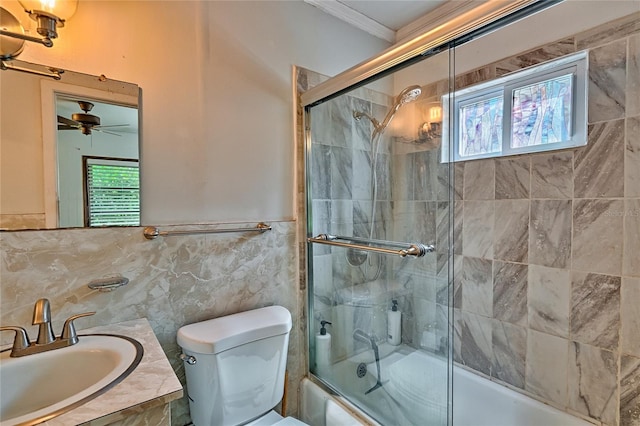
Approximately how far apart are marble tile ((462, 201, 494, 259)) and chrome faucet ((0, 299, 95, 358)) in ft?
6.06

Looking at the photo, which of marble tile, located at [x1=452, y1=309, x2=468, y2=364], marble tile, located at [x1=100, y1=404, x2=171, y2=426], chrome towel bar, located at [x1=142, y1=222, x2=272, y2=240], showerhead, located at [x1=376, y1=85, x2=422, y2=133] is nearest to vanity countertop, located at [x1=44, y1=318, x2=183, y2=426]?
marble tile, located at [x1=100, y1=404, x2=171, y2=426]

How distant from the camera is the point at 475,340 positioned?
1.74 metres

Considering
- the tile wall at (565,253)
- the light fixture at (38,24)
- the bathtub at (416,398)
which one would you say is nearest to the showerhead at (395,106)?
the tile wall at (565,253)

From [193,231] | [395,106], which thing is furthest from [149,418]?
[395,106]

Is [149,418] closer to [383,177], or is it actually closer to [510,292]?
[383,177]

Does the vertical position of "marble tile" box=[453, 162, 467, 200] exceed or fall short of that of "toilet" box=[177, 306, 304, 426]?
it exceeds it

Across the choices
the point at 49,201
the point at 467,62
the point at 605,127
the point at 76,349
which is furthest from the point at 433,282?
the point at 49,201

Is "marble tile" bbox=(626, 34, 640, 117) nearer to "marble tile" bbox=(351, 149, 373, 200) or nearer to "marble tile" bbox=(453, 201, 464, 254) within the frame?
"marble tile" bbox=(453, 201, 464, 254)

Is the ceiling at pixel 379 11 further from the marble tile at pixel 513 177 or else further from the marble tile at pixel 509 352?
the marble tile at pixel 509 352

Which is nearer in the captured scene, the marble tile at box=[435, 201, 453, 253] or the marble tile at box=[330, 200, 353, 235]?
the marble tile at box=[435, 201, 453, 253]

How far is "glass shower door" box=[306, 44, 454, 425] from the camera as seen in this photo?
1409 mm

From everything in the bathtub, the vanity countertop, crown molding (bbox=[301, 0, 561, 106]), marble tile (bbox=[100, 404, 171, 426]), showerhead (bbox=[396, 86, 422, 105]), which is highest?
crown molding (bbox=[301, 0, 561, 106])

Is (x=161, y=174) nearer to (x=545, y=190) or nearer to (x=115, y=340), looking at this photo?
(x=115, y=340)

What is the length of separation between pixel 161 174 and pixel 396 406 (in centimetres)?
151
